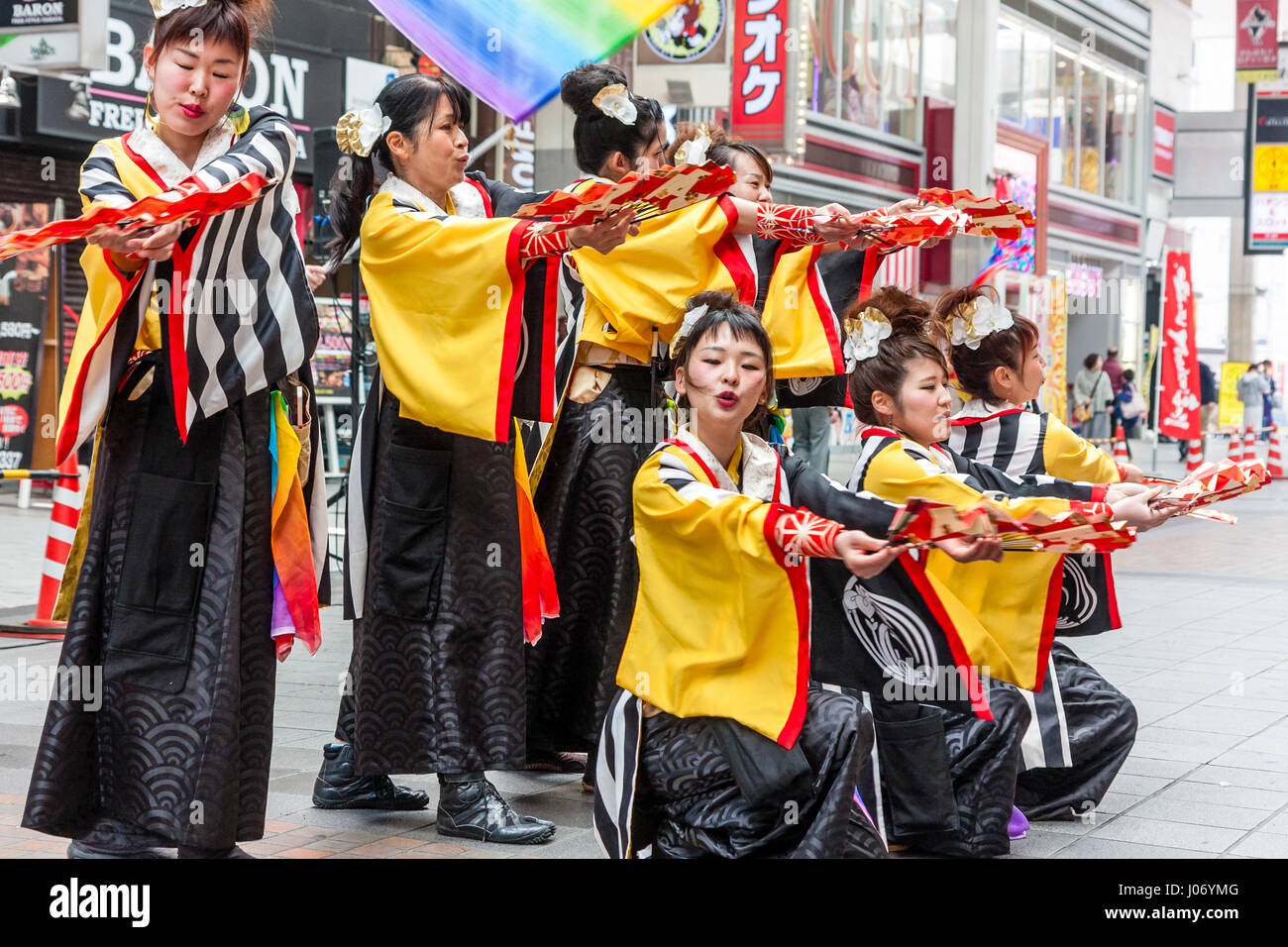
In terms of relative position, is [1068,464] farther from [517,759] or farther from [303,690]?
[303,690]

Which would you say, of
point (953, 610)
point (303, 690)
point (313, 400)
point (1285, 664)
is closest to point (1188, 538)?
point (1285, 664)

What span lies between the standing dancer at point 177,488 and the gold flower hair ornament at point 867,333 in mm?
1267

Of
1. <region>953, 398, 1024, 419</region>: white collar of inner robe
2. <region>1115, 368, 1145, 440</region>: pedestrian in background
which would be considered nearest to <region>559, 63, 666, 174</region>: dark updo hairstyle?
<region>953, 398, 1024, 419</region>: white collar of inner robe

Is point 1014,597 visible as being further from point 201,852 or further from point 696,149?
point 201,852

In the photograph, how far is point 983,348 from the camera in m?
3.89

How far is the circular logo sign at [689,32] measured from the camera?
10641 mm

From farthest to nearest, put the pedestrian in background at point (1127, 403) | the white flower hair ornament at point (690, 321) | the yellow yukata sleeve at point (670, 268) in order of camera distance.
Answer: the pedestrian in background at point (1127, 403), the yellow yukata sleeve at point (670, 268), the white flower hair ornament at point (690, 321)

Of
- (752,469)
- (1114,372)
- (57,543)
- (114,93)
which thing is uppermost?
(114,93)

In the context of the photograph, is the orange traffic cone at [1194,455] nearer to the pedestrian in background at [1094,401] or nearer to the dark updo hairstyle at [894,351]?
the pedestrian in background at [1094,401]

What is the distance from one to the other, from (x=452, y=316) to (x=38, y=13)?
4.33 m

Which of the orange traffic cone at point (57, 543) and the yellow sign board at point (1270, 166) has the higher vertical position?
the yellow sign board at point (1270, 166)

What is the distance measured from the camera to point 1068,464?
12.5 ft

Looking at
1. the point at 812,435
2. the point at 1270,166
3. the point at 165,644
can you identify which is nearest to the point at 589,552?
the point at 165,644

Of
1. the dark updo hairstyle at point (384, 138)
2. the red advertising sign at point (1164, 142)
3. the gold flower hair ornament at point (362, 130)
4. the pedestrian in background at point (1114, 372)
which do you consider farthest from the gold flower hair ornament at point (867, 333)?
the red advertising sign at point (1164, 142)
